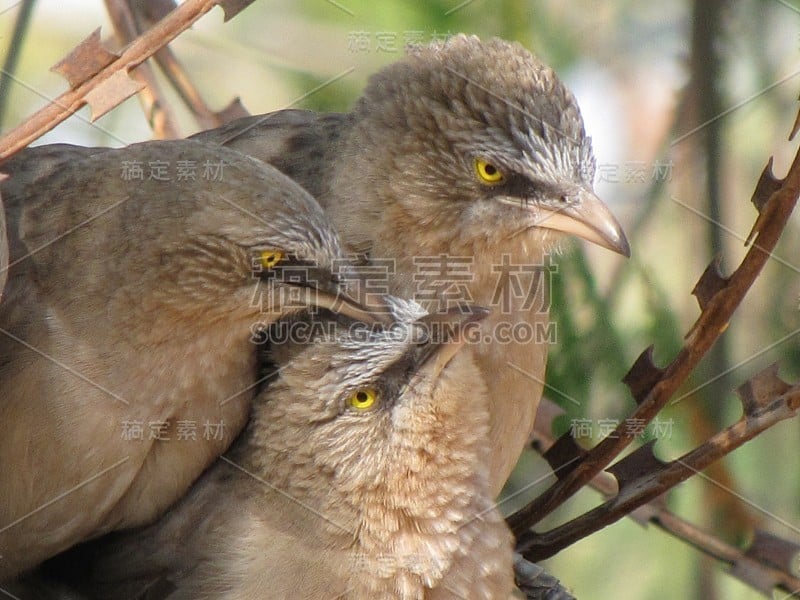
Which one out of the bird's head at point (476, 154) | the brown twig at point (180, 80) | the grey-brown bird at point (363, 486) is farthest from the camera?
the brown twig at point (180, 80)

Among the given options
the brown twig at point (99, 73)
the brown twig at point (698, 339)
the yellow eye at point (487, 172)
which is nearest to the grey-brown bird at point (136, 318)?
the brown twig at point (99, 73)

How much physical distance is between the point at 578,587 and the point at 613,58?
5.11 ft

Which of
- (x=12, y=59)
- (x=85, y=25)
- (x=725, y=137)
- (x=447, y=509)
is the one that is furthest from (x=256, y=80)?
(x=447, y=509)

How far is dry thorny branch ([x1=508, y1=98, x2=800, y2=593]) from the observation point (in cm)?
235

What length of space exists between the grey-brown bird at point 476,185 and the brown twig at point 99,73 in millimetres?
689

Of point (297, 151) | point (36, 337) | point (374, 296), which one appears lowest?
point (36, 337)

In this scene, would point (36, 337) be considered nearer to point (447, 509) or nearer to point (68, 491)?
point (68, 491)

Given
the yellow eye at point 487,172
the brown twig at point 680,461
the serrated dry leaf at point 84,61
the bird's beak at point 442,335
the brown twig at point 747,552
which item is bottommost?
the brown twig at point 747,552

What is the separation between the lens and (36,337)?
2520 millimetres

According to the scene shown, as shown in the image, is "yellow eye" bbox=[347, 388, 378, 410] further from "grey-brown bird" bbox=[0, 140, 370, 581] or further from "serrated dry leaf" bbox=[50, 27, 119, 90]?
"serrated dry leaf" bbox=[50, 27, 119, 90]

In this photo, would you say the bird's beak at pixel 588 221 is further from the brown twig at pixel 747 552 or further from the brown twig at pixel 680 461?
the brown twig at pixel 747 552

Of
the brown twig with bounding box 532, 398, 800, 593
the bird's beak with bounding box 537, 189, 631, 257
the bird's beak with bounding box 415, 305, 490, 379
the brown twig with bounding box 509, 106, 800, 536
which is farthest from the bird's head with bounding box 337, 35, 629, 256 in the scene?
the brown twig with bounding box 532, 398, 800, 593

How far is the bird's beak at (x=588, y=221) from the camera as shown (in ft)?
8.38

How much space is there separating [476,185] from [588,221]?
27 centimetres
